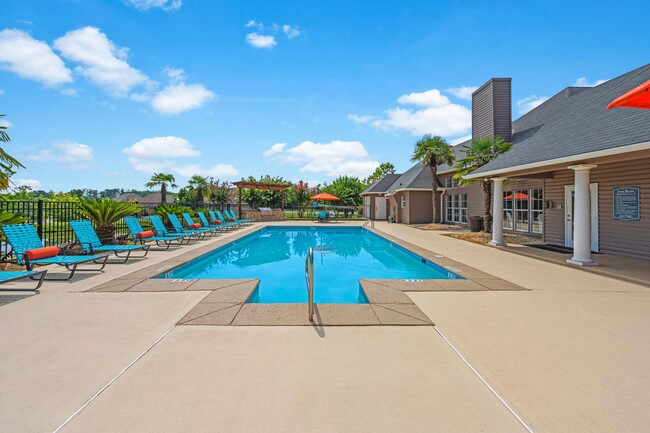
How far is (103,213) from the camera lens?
9398 mm

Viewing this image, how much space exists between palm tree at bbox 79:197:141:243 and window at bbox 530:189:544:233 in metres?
16.2

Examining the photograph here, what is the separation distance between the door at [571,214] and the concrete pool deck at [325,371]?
6.71 meters

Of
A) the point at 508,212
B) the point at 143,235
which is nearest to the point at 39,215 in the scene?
the point at 143,235

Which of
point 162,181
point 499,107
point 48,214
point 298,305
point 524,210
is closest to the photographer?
point 298,305

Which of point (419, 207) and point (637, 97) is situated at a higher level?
point (637, 97)

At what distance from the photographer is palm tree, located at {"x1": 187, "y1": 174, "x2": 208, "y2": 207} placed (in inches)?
1358

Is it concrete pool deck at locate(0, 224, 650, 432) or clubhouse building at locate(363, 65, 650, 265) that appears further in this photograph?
clubhouse building at locate(363, 65, 650, 265)

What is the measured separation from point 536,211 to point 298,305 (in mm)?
13502

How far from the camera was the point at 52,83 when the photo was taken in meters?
12.7

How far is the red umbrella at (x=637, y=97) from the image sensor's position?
3.62 m

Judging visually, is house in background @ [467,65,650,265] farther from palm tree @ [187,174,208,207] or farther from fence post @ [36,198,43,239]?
palm tree @ [187,174,208,207]

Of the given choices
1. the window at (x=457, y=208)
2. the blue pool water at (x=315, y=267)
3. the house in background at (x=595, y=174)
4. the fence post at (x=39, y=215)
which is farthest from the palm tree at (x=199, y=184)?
the house in background at (x=595, y=174)

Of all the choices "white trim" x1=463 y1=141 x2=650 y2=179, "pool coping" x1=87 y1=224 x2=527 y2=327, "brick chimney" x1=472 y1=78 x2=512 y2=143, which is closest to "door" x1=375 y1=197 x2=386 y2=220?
"brick chimney" x1=472 y1=78 x2=512 y2=143

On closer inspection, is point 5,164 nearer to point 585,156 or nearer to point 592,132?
point 585,156
